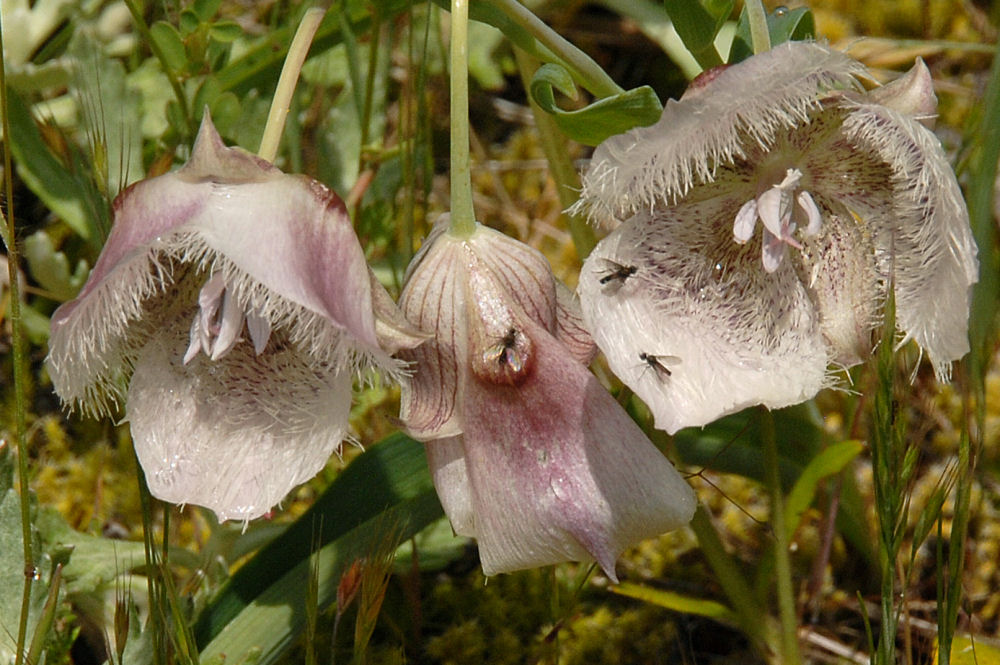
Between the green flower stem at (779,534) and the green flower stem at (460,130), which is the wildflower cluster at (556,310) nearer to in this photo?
the green flower stem at (460,130)

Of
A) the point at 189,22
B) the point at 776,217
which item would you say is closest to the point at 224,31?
the point at 189,22

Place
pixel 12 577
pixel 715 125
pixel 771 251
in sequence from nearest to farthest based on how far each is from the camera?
pixel 715 125, pixel 771 251, pixel 12 577

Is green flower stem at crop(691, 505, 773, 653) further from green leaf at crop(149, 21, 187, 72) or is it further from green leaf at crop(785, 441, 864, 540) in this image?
green leaf at crop(149, 21, 187, 72)

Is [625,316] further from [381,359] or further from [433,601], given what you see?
[433,601]

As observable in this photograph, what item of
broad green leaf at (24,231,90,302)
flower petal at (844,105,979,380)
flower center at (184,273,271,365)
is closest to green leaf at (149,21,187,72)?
broad green leaf at (24,231,90,302)

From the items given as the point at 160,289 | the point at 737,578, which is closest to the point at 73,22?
the point at 160,289

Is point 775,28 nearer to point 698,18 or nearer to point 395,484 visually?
point 698,18
